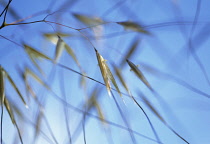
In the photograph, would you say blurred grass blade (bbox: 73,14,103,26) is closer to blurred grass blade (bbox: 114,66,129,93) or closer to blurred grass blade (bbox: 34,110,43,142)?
blurred grass blade (bbox: 114,66,129,93)

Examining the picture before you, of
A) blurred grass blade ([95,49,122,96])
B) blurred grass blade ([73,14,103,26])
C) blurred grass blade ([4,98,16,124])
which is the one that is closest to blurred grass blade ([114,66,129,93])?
blurred grass blade ([95,49,122,96])

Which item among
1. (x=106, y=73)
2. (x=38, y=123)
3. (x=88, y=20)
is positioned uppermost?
(x=88, y=20)

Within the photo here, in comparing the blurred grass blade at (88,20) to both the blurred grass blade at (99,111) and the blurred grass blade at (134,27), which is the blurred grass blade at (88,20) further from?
the blurred grass blade at (99,111)

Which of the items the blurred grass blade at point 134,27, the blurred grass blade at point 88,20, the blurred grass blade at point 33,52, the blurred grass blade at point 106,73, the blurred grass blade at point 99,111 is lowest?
the blurred grass blade at point 99,111

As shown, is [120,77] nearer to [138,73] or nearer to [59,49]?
[138,73]

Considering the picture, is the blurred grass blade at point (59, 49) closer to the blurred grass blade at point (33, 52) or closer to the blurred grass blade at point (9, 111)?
the blurred grass blade at point (33, 52)

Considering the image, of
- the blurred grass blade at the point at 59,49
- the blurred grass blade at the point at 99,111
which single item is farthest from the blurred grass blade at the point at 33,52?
the blurred grass blade at the point at 99,111

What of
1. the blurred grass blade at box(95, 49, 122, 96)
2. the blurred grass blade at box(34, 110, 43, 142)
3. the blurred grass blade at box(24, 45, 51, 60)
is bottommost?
the blurred grass blade at box(34, 110, 43, 142)

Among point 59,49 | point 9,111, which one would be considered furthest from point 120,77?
point 9,111

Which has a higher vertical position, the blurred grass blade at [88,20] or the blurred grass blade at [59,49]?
the blurred grass blade at [88,20]

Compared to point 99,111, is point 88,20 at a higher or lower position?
higher

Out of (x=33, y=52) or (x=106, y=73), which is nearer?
(x=106, y=73)

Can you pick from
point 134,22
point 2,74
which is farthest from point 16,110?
point 134,22
